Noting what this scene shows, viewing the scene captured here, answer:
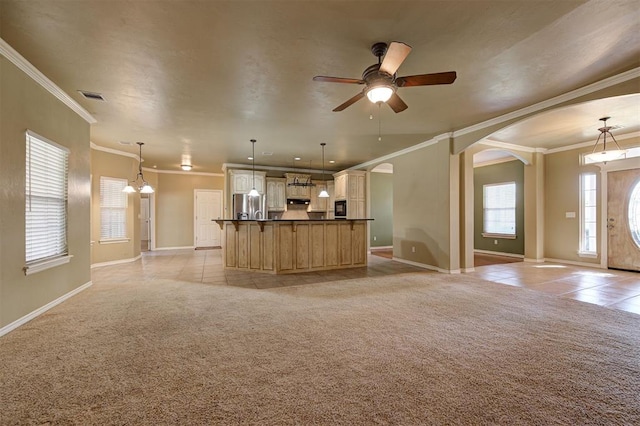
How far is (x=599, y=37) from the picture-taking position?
2.60m

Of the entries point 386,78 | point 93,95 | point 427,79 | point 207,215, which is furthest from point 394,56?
point 207,215

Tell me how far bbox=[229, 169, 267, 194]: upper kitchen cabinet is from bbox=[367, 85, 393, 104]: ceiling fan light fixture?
21.4 feet

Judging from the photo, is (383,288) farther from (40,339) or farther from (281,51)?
(40,339)

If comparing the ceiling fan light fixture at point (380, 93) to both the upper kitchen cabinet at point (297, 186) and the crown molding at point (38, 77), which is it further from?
the upper kitchen cabinet at point (297, 186)

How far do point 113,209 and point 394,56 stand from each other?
7.51m

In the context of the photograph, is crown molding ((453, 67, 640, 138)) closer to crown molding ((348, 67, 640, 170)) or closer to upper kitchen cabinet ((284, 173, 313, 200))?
crown molding ((348, 67, 640, 170))

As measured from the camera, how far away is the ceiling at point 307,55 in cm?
226

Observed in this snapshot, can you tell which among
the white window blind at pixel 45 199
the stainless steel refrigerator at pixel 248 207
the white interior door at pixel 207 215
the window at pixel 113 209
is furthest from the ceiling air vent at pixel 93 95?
the white interior door at pixel 207 215

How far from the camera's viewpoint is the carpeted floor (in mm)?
1693

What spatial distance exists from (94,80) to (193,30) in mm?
1883

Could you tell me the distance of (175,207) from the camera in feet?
33.3

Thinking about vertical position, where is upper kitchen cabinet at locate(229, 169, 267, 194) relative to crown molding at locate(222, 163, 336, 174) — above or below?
below

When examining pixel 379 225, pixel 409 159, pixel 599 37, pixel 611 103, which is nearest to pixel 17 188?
pixel 599 37

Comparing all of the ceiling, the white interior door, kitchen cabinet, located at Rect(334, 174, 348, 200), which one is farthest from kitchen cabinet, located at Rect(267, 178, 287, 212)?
the ceiling
